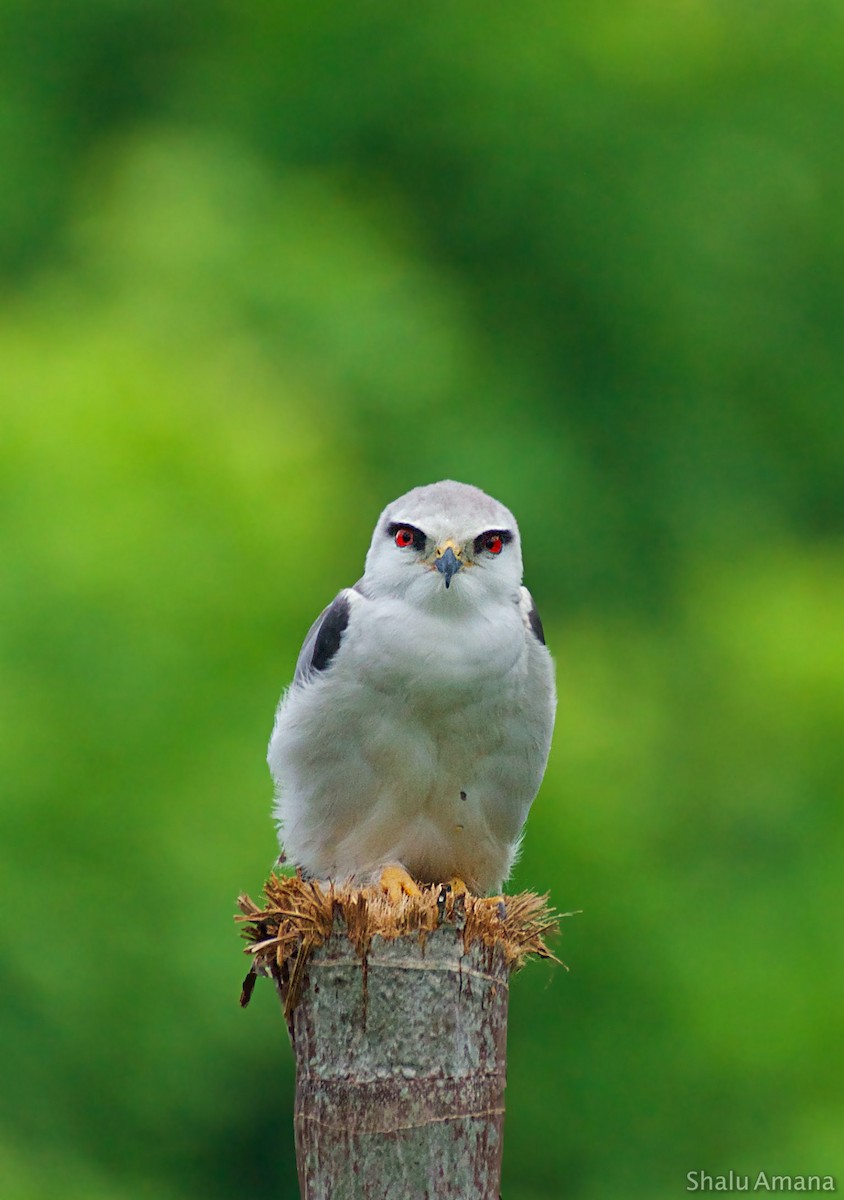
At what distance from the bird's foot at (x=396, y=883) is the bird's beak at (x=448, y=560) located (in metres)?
0.88

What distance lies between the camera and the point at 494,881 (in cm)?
552

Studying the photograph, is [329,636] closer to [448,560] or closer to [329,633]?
[329,633]

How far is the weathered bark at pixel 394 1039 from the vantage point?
12.7 ft

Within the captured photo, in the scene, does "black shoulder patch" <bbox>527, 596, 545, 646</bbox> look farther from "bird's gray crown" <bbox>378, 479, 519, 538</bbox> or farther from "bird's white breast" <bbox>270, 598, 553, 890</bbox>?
"bird's gray crown" <bbox>378, 479, 519, 538</bbox>

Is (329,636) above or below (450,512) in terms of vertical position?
below

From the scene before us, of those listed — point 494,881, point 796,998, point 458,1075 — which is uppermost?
point 796,998

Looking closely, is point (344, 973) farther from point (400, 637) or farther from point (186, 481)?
point (186, 481)

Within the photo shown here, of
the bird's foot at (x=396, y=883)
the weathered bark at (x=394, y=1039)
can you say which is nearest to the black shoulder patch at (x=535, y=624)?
the bird's foot at (x=396, y=883)

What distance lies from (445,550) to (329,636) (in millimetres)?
493

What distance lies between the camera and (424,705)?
4.96m

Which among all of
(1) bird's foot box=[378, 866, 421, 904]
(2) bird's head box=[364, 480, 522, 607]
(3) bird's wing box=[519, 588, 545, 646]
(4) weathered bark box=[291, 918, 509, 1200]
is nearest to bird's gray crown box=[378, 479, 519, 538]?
(2) bird's head box=[364, 480, 522, 607]

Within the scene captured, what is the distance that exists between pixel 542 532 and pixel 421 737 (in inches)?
281

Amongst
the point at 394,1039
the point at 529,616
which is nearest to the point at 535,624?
the point at 529,616

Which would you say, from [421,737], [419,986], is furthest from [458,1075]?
[421,737]
